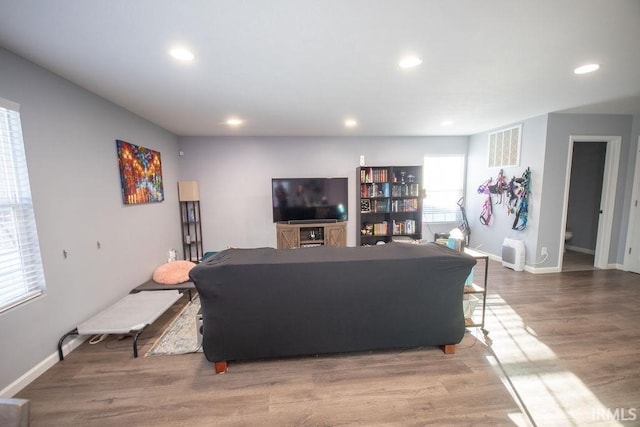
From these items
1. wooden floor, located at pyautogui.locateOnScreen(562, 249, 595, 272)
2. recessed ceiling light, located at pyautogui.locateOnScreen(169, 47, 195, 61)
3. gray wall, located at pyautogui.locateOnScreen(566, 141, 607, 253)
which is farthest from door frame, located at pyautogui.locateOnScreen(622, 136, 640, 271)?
recessed ceiling light, located at pyautogui.locateOnScreen(169, 47, 195, 61)

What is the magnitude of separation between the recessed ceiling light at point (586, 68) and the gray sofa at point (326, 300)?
2047 millimetres

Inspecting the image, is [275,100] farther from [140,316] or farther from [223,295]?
[140,316]

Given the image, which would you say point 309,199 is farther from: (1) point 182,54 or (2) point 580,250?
(2) point 580,250

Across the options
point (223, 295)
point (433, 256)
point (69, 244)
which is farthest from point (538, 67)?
point (69, 244)

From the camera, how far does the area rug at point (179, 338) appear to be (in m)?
2.12

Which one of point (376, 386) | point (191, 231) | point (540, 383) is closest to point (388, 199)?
point (540, 383)

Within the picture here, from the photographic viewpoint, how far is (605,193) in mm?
3855

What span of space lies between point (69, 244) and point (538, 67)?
14.7 feet

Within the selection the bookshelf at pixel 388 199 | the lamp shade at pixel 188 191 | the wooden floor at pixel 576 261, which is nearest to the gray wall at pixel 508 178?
the wooden floor at pixel 576 261

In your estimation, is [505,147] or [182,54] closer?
[182,54]

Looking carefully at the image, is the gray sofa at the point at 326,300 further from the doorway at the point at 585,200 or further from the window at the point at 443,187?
the doorway at the point at 585,200

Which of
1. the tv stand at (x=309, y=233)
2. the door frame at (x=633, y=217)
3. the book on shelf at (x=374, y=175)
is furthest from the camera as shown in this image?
the book on shelf at (x=374, y=175)

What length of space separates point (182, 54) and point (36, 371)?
2.67 meters

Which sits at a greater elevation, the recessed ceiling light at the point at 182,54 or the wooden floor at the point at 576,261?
the recessed ceiling light at the point at 182,54
